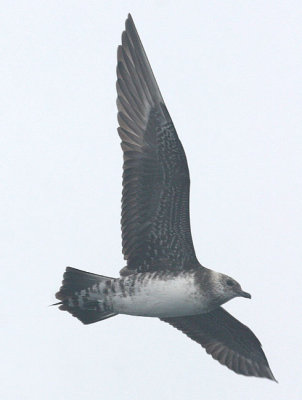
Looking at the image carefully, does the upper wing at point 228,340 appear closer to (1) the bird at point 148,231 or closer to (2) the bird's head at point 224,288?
(2) the bird's head at point 224,288

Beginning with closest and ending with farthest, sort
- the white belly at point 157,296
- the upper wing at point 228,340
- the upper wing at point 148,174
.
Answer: the upper wing at point 148,174 → the white belly at point 157,296 → the upper wing at point 228,340

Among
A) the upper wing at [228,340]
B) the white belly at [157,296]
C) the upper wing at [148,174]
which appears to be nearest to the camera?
the upper wing at [148,174]

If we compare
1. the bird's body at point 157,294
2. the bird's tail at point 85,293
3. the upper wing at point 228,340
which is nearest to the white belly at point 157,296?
the bird's body at point 157,294

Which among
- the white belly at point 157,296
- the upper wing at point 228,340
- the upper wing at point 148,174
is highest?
the upper wing at point 148,174

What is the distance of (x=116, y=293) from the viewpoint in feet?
40.4

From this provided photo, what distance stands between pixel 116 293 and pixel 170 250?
860 millimetres

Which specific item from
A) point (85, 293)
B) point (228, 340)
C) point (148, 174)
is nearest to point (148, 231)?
point (148, 174)

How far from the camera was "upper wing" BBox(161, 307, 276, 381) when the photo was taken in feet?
45.0

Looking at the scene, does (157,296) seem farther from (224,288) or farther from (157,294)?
(224,288)

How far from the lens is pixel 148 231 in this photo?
40.8 feet

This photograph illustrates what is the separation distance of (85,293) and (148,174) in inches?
67.2

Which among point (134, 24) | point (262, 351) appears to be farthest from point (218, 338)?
point (134, 24)

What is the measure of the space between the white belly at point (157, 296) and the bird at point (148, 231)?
0.01m

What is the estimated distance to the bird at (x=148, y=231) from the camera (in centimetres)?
1214
